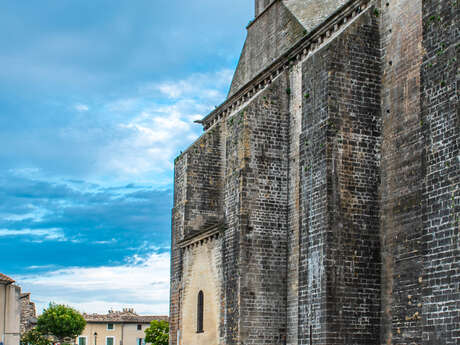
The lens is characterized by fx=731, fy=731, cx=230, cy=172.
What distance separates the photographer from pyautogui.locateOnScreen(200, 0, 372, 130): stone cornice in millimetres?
22181

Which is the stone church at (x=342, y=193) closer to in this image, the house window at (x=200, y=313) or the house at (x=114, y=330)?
the house window at (x=200, y=313)

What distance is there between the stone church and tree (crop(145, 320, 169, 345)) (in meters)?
19.8

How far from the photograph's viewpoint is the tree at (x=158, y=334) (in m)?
47.9

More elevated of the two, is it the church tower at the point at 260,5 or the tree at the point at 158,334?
the church tower at the point at 260,5

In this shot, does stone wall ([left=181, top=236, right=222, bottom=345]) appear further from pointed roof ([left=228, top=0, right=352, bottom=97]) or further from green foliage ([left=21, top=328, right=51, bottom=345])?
green foliage ([left=21, top=328, right=51, bottom=345])

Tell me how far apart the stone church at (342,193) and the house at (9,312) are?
36.8ft

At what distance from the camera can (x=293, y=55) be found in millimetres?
25047

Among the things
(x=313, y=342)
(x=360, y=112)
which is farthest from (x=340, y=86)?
(x=313, y=342)

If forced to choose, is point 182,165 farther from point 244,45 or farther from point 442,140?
point 442,140

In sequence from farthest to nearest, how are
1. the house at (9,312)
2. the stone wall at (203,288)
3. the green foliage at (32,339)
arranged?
1. the green foliage at (32,339)
2. the house at (9,312)
3. the stone wall at (203,288)

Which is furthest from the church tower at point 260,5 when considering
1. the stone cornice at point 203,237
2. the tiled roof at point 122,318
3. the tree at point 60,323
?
the tiled roof at point 122,318

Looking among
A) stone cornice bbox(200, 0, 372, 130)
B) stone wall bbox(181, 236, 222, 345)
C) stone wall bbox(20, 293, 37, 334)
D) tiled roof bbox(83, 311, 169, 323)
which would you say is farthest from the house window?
tiled roof bbox(83, 311, 169, 323)

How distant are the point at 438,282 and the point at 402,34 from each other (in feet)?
25.2

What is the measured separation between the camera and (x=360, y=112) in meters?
20.4
